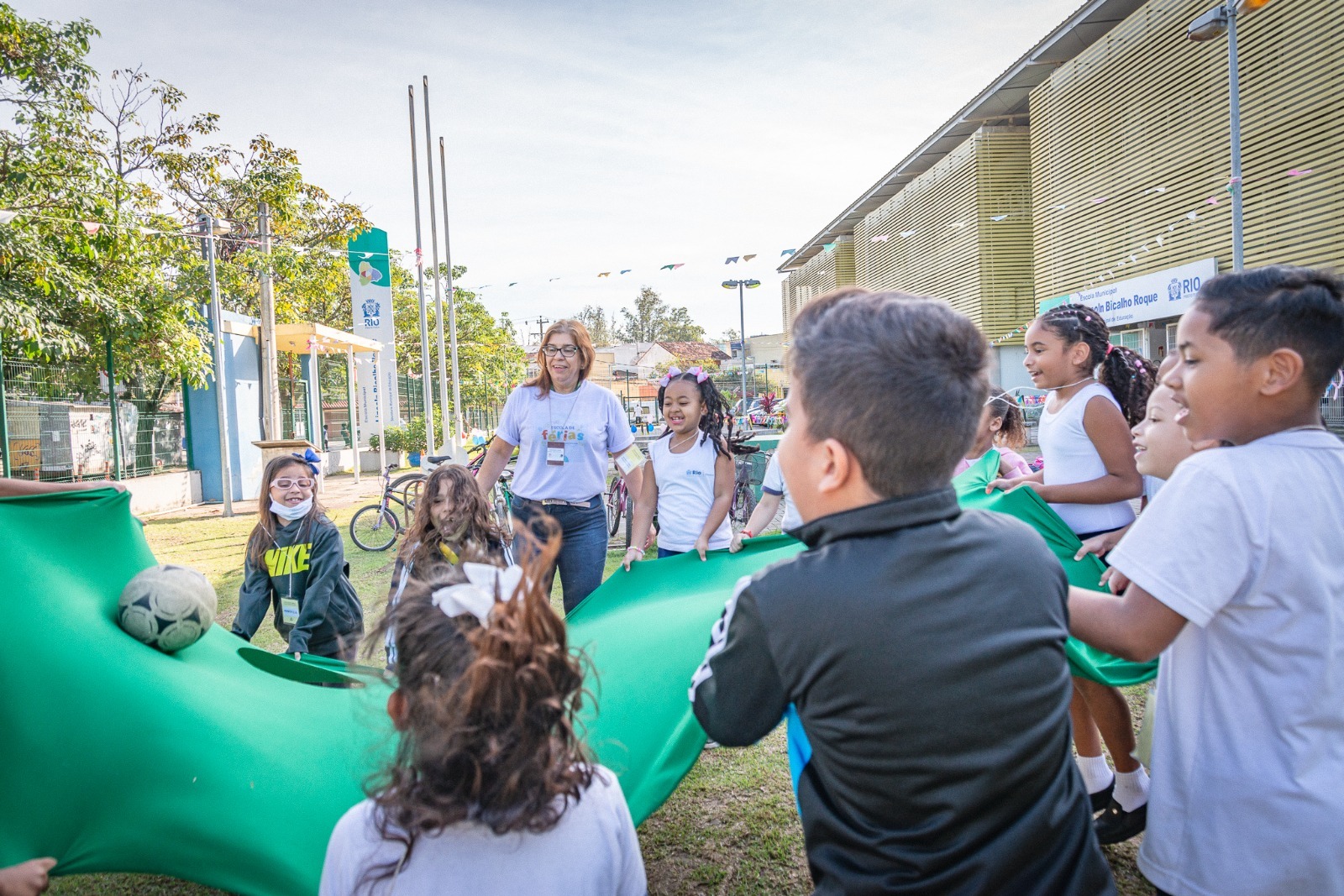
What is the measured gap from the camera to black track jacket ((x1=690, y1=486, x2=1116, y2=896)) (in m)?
1.02

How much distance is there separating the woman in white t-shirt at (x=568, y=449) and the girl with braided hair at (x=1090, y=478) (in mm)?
1866

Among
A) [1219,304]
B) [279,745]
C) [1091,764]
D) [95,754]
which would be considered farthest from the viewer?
[1091,764]

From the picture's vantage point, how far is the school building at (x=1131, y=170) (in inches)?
521

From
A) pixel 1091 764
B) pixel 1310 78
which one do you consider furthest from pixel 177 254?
pixel 1310 78

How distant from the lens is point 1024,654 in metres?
1.05

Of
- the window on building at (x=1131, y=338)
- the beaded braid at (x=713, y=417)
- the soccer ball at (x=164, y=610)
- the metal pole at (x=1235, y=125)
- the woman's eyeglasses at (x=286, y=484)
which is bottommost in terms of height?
the soccer ball at (x=164, y=610)

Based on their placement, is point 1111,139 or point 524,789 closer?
point 524,789

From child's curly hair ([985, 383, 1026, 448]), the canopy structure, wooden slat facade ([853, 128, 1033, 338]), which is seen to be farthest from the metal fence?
wooden slat facade ([853, 128, 1033, 338])

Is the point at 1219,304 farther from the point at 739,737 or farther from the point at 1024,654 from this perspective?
the point at 739,737

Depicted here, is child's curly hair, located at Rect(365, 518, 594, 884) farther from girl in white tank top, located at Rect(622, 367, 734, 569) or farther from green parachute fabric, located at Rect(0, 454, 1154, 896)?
girl in white tank top, located at Rect(622, 367, 734, 569)

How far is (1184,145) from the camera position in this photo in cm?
1531

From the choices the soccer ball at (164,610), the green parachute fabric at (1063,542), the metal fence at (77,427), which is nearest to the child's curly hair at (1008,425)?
the green parachute fabric at (1063,542)

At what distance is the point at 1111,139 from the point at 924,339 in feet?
64.1

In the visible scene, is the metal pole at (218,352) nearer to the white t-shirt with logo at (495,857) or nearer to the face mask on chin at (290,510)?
the face mask on chin at (290,510)
